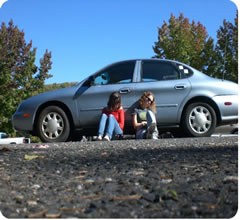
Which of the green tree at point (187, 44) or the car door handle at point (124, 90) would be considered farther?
the green tree at point (187, 44)

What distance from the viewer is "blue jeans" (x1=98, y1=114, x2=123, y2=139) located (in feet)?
21.6

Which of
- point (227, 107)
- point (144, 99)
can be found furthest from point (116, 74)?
point (227, 107)

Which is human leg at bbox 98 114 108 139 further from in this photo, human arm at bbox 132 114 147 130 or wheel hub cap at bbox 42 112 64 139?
wheel hub cap at bbox 42 112 64 139

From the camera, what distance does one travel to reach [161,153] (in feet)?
13.3

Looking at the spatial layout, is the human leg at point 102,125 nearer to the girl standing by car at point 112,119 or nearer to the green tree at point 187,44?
the girl standing by car at point 112,119

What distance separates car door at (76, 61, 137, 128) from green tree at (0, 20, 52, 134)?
13.3m

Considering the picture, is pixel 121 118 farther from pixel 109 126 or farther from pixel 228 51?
pixel 228 51

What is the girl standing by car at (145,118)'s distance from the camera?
6.54 m

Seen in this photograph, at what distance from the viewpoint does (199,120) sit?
672cm

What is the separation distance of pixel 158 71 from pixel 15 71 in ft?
49.9

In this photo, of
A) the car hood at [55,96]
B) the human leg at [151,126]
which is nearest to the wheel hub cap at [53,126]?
the car hood at [55,96]

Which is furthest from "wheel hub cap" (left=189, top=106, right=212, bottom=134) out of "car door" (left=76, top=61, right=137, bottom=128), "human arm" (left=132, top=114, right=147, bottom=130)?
"car door" (left=76, top=61, right=137, bottom=128)

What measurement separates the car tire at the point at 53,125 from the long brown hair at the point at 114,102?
0.94m

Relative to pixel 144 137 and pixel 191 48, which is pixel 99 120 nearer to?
pixel 144 137
